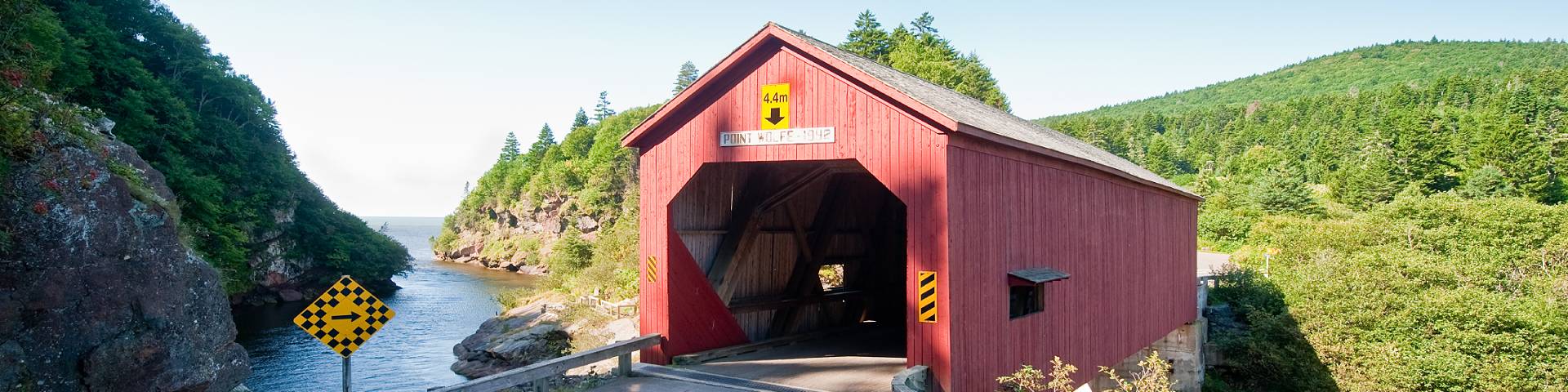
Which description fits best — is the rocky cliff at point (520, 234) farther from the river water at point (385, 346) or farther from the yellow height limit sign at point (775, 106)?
the yellow height limit sign at point (775, 106)

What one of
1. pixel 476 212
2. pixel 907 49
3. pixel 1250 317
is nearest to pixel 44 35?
pixel 1250 317

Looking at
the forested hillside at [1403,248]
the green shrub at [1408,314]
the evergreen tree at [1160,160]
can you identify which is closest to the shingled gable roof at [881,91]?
the green shrub at [1408,314]

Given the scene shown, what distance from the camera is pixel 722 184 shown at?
38.8 feet

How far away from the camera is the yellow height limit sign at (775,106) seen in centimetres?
983

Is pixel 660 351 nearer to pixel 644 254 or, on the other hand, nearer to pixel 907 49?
pixel 644 254

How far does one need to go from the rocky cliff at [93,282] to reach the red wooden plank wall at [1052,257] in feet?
40.3

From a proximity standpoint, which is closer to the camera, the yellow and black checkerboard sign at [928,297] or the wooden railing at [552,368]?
the wooden railing at [552,368]

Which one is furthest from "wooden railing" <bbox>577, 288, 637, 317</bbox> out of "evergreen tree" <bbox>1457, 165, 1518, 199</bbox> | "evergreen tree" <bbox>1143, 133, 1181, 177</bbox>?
"evergreen tree" <bbox>1143, 133, 1181, 177</bbox>

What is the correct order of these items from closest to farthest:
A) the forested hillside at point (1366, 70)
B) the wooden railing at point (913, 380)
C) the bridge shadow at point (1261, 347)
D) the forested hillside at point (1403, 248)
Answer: the wooden railing at point (913, 380) < the forested hillside at point (1403, 248) < the bridge shadow at point (1261, 347) < the forested hillside at point (1366, 70)

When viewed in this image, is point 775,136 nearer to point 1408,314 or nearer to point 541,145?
point 1408,314

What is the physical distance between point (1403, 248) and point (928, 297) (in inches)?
949

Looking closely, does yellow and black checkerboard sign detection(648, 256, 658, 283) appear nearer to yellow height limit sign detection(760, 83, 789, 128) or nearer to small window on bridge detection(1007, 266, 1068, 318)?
yellow height limit sign detection(760, 83, 789, 128)

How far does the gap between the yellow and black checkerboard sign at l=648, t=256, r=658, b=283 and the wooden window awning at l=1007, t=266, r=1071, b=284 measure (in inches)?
163

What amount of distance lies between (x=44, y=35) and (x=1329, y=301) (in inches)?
1318
